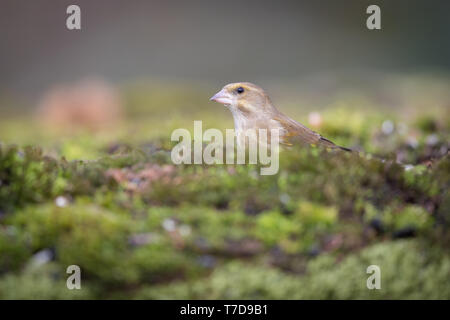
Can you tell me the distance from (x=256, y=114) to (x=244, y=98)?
9.9 inches

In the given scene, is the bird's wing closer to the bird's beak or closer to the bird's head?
the bird's head

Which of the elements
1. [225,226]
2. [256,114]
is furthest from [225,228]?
[256,114]

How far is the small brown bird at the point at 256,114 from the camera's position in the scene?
20.9 ft

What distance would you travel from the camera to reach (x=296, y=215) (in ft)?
14.8

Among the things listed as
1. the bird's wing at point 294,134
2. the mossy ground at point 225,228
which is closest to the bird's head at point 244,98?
the bird's wing at point 294,134

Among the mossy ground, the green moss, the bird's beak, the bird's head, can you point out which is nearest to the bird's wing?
the bird's head

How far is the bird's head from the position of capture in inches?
258

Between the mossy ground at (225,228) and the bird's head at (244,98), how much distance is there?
145cm

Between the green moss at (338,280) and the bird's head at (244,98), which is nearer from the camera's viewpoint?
the green moss at (338,280)

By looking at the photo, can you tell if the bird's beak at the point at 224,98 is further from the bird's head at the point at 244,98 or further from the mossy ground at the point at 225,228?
the mossy ground at the point at 225,228

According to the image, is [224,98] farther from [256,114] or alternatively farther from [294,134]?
[294,134]

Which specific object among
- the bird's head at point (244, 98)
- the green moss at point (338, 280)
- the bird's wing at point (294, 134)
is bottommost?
the green moss at point (338, 280)

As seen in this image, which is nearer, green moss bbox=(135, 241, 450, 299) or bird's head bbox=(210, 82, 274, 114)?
green moss bbox=(135, 241, 450, 299)

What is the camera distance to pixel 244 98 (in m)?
6.59
